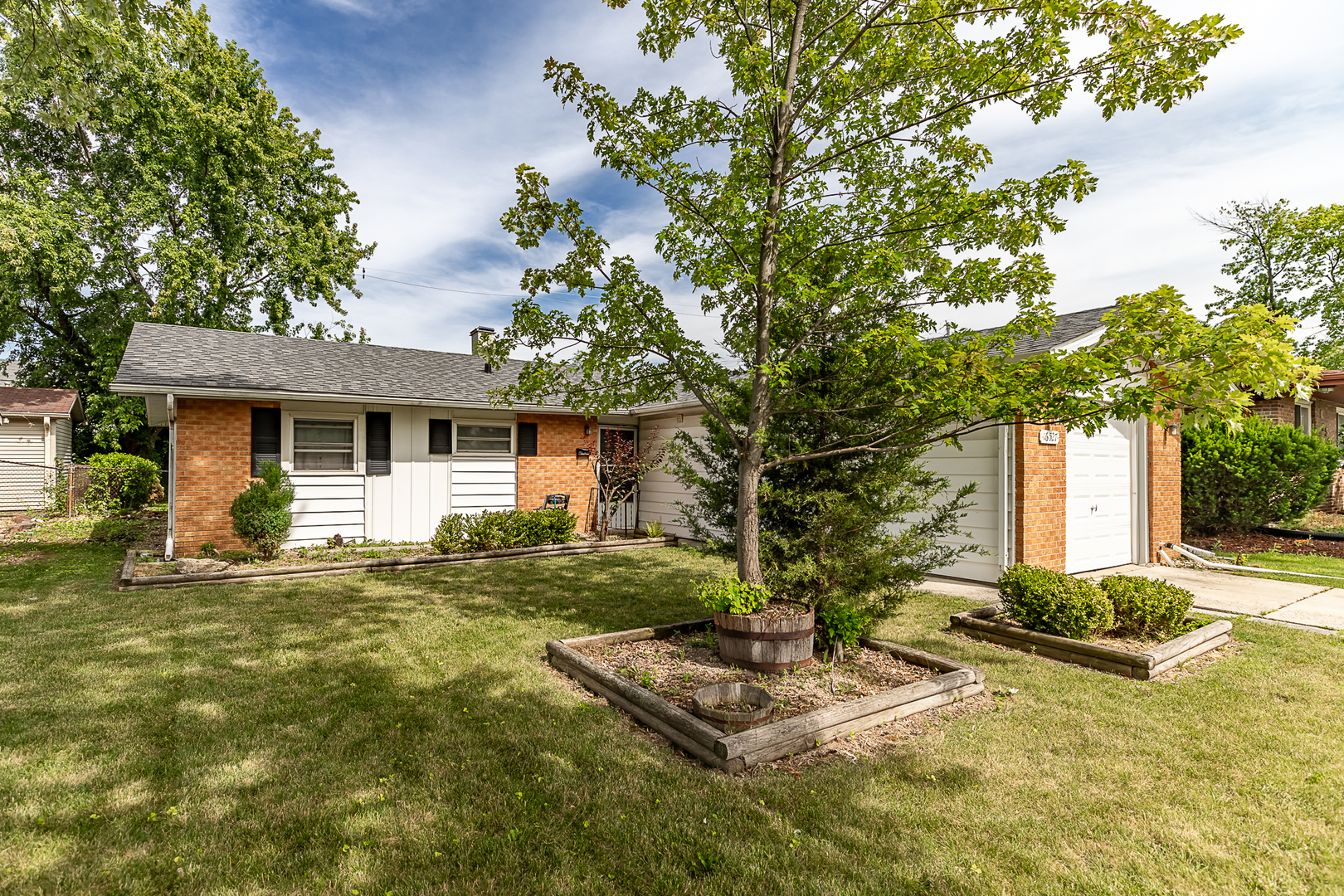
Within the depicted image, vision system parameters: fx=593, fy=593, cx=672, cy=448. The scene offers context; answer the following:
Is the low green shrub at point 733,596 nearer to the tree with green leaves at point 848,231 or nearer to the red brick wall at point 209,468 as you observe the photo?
the tree with green leaves at point 848,231

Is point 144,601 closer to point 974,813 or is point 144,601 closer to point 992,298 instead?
point 974,813

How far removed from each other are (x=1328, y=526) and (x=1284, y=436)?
13.8 feet

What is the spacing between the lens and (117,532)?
1244 centimetres

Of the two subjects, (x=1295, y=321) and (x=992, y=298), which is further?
(x=992, y=298)

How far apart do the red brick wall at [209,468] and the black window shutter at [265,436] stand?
0.29 feet

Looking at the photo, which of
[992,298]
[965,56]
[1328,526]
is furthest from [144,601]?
[1328,526]

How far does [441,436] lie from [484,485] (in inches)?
50.9

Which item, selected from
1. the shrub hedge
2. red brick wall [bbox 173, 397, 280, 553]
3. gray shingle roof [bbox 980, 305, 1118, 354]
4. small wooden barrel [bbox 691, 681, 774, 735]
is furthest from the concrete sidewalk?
red brick wall [bbox 173, 397, 280, 553]

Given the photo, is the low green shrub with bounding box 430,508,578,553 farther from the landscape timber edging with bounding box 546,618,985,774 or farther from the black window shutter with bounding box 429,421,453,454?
the landscape timber edging with bounding box 546,618,985,774

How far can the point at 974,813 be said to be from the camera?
9.56 feet

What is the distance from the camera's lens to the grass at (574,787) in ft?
8.20

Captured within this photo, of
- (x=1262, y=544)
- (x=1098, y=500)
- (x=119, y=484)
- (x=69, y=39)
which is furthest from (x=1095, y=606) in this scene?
(x=119, y=484)

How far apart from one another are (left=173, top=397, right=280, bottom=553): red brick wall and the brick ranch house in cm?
2

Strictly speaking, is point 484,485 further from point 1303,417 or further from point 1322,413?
point 1322,413
